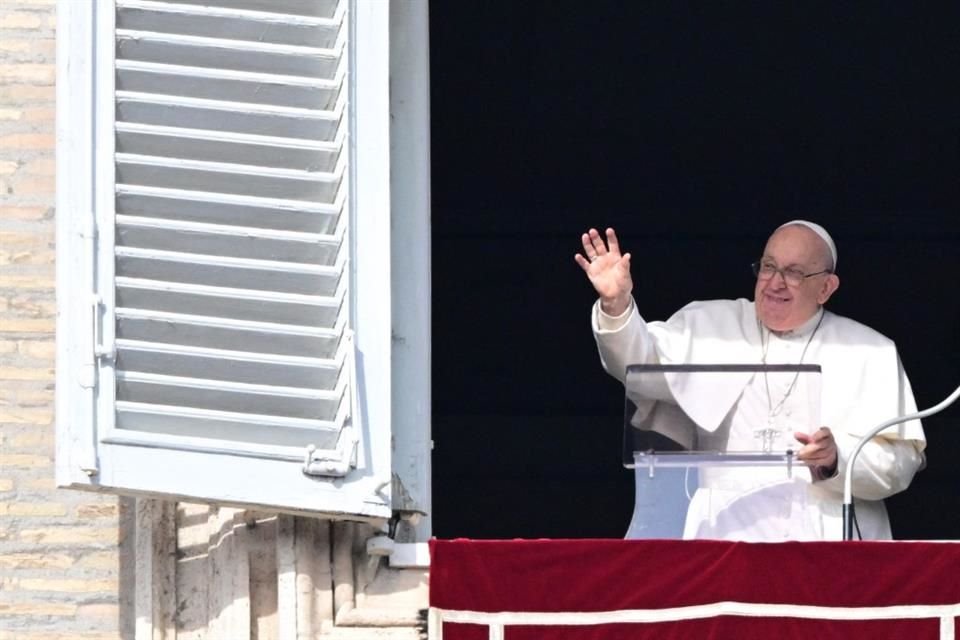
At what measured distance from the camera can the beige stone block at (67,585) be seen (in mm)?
6250

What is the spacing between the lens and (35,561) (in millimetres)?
6270

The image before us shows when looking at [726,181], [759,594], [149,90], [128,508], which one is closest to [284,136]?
[149,90]

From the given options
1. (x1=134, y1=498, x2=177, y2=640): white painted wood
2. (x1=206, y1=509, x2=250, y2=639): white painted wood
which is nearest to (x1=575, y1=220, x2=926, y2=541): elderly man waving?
(x1=206, y1=509, x2=250, y2=639): white painted wood

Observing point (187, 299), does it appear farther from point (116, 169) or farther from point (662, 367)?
point (662, 367)

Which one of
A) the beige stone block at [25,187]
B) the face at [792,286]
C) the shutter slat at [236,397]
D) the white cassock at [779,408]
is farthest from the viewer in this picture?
the face at [792,286]

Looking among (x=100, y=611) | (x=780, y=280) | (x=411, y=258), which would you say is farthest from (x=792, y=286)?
(x=100, y=611)

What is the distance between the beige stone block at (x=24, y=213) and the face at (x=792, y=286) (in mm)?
1658

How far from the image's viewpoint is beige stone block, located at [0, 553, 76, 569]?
6.27 m

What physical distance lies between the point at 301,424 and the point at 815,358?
1466 millimetres

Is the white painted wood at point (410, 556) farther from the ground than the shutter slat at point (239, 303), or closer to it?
closer to it

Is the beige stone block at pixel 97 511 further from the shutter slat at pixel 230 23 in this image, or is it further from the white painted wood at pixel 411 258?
the shutter slat at pixel 230 23

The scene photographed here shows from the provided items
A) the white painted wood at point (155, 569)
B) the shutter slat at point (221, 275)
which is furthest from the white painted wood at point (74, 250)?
the white painted wood at point (155, 569)

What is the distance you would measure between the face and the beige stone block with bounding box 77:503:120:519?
1.62 metres

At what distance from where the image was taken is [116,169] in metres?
6.05
